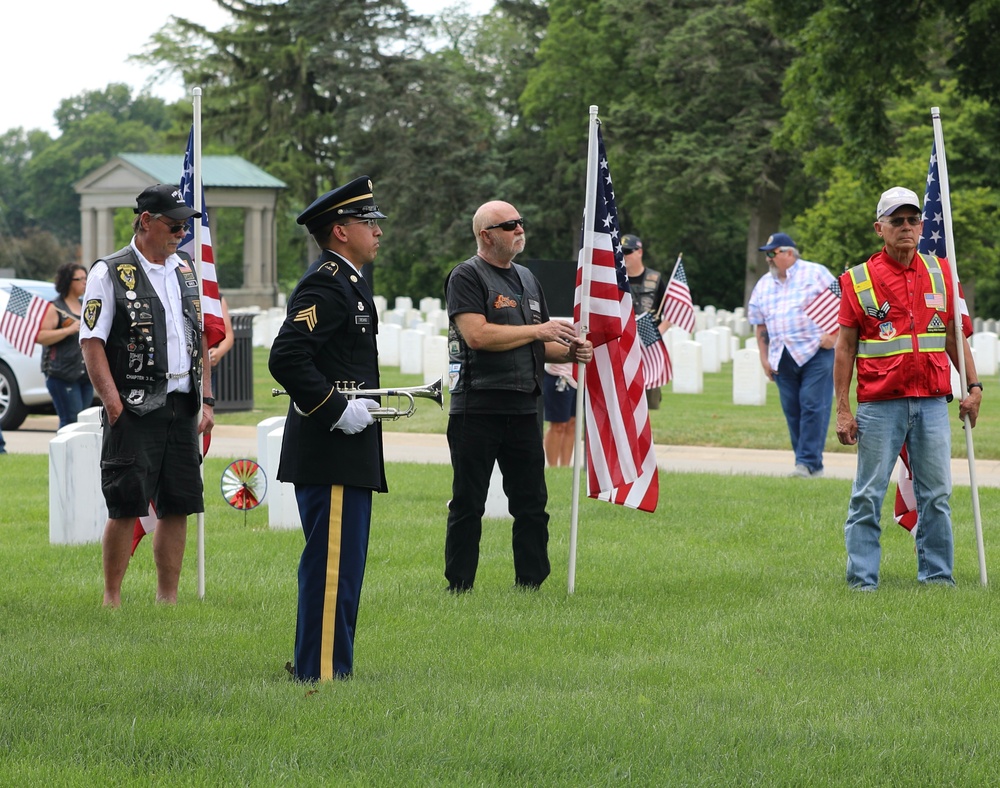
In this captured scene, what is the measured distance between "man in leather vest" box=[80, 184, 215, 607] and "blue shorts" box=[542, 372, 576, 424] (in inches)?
214

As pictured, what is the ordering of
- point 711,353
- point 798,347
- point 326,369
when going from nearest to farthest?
point 326,369 → point 798,347 → point 711,353

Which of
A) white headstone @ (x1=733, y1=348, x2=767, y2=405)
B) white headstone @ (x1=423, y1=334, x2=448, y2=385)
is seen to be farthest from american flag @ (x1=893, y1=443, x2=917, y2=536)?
white headstone @ (x1=423, y1=334, x2=448, y2=385)

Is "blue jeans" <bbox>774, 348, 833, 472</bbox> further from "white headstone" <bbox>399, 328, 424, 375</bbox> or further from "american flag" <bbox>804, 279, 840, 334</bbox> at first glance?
"white headstone" <bbox>399, 328, 424, 375</bbox>

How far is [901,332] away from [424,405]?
579 inches

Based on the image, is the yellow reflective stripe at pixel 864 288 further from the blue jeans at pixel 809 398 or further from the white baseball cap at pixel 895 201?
the blue jeans at pixel 809 398

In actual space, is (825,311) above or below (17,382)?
above

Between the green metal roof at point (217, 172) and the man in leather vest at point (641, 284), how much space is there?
35.3m

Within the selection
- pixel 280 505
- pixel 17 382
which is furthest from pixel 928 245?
pixel 17 382

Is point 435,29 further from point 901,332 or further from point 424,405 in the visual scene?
point 901,332

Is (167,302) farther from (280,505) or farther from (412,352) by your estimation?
(412,352)

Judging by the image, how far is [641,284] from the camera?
43.2 ft

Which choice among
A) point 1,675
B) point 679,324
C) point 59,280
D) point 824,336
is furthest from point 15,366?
point 1,675

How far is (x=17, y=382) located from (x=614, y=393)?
1137 cm

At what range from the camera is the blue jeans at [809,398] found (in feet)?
41.2
